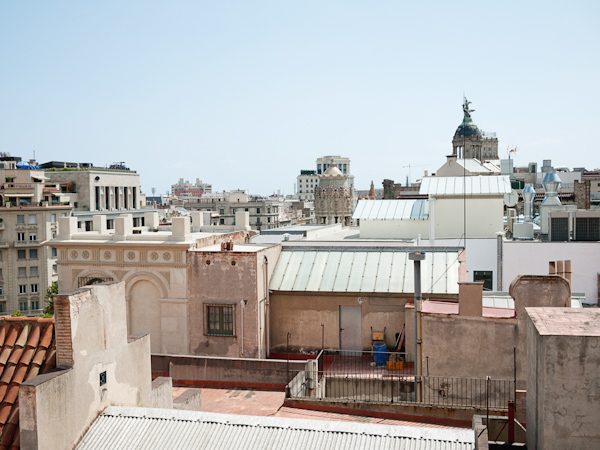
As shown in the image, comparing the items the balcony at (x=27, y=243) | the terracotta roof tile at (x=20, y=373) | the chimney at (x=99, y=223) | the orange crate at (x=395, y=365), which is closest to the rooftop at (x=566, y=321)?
the terracotta roof tile at (x=20, y=373)

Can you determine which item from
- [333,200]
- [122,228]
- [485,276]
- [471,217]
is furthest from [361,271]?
[333,200]

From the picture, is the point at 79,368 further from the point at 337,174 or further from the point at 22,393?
the point at 337,174

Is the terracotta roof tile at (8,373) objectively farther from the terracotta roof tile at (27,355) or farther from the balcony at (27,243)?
the balcony at (27,243)

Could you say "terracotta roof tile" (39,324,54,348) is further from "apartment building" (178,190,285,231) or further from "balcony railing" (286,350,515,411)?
"apartment building" (178,190,285,231)

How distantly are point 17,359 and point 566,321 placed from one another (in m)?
8.94

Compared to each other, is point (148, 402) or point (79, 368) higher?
point (79, 368)

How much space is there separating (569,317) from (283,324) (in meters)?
14.7

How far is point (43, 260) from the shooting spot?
6234 cm

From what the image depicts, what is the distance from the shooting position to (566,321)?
28.0 ft

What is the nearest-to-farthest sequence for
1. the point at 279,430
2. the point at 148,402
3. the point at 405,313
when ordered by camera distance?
the point at 279,430
the point at 148,402
the point at 405,313

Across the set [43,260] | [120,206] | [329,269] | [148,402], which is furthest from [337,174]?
[148,402]

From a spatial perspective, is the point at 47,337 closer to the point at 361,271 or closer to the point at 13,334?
the point at 13,334

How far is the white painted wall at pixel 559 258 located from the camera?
28.2 m

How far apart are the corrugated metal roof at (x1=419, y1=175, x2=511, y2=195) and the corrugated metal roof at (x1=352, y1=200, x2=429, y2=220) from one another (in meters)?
1.27
